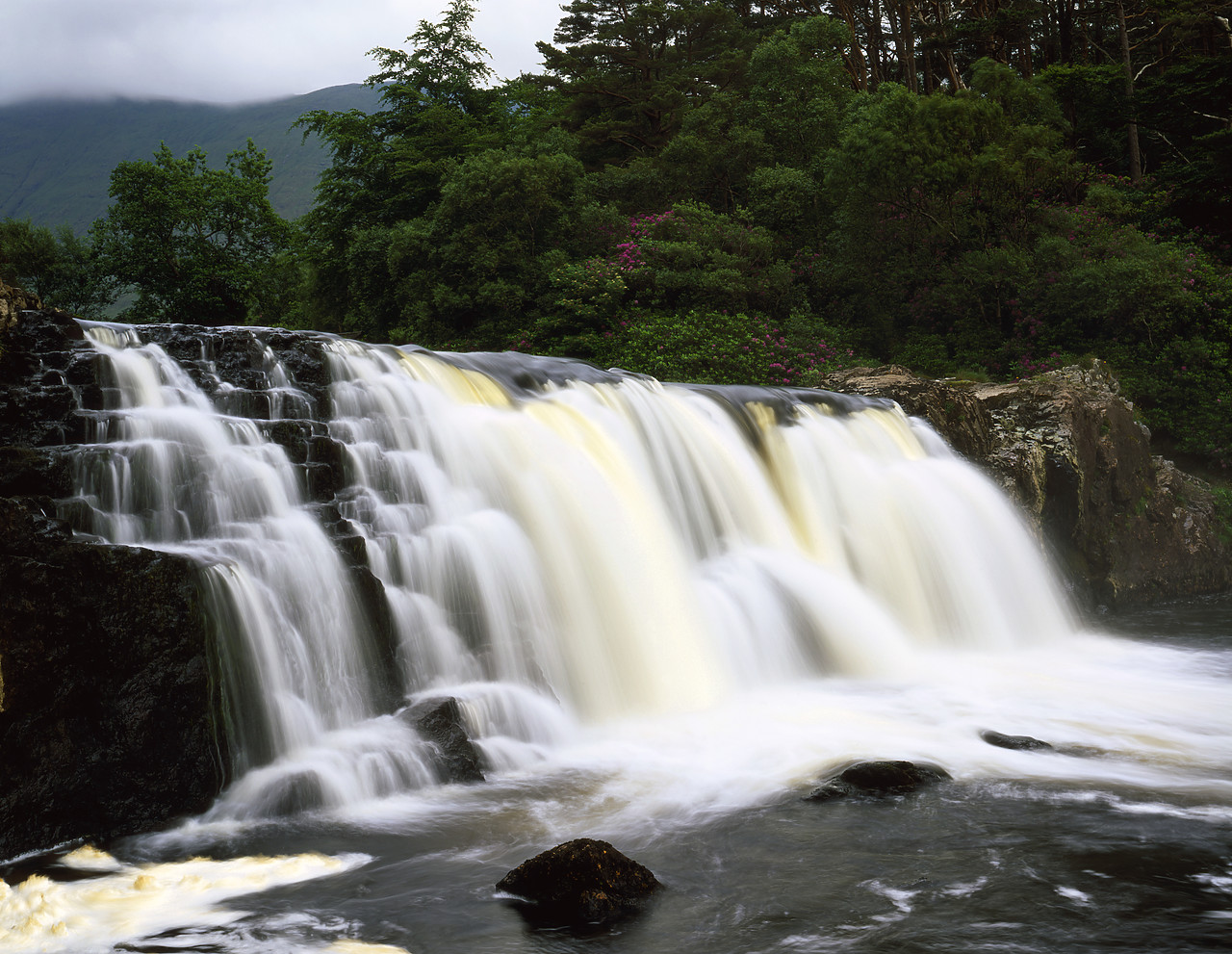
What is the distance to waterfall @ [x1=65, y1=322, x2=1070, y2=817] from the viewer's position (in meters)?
5.72

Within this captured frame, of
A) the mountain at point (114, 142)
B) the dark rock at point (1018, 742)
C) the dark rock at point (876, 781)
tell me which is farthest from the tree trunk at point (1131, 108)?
the mountain at point (114, 142)

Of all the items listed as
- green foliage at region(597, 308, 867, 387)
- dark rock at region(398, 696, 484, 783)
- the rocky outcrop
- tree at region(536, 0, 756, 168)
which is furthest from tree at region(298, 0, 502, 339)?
dark rock at region(398, 696, 484, 783)

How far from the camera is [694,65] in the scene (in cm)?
2575

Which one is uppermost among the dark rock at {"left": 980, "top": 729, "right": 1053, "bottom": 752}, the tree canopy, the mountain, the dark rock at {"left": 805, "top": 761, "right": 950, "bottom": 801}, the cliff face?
the mountain

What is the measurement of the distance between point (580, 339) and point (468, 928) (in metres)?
15.6

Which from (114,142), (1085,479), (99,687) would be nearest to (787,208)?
(1085,479)

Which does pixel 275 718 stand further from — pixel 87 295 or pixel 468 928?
pixel 87 295

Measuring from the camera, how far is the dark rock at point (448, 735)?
5551 mm

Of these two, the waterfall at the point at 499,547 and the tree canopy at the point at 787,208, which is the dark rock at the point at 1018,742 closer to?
the waterfall at the point at 499,547

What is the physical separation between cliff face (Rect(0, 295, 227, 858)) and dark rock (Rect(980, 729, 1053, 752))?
501 cm

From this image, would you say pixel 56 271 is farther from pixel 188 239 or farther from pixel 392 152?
pixel 392 152

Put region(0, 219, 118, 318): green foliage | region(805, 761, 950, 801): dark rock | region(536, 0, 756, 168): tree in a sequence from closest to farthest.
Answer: region(805, 761, 950, 801): dark rock
region(536, 0, 756, 168): tree
region(0, 219, 118, 318): green foliage

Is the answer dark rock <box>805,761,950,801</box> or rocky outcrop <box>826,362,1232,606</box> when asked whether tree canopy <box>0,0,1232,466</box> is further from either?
dark rock <box>805,761,950,801</box>

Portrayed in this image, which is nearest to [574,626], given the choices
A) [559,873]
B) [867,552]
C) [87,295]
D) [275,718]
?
[275,718]
